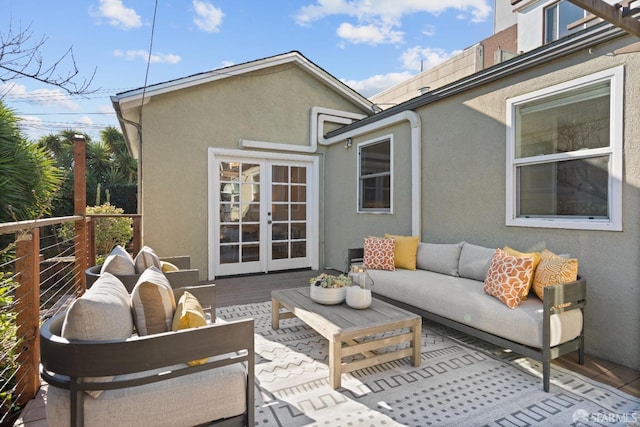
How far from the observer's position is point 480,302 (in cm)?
276

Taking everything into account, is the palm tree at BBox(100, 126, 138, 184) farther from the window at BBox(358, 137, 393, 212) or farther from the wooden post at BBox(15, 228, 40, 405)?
the wooden post at BBox(15, 228, 40, 405)

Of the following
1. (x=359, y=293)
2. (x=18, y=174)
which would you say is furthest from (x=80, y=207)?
(x=359, y=293)

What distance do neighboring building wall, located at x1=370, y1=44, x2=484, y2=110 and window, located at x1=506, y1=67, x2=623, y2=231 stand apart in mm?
3558

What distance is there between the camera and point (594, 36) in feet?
8.88

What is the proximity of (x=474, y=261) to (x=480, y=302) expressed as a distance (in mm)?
→ 784

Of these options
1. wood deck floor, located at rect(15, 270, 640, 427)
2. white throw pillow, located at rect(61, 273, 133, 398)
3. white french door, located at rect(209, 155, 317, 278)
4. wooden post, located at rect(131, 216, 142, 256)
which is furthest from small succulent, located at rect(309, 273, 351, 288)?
white french door, located at rect(209, 155, 317, 278)

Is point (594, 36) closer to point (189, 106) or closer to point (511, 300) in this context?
point (511, 300)

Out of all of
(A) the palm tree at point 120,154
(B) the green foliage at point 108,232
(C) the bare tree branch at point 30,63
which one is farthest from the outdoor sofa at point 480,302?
(A) the palm tree at point 120,154

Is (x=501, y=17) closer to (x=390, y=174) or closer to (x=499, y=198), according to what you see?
(x=390, y=174)

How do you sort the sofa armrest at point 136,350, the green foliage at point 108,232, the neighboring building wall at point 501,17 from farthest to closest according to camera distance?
the neighboring building wall at point 501,17 < the green foliage at point 108,232 < the sofa armrest at point 136,350

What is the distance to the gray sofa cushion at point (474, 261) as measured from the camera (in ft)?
10.9

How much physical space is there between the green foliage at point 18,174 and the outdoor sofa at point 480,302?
4228 mm

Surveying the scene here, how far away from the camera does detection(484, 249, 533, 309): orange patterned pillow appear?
261 centimetres

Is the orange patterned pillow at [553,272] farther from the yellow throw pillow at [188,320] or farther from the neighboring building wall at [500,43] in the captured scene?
the neighboring building wall at [500,43]
